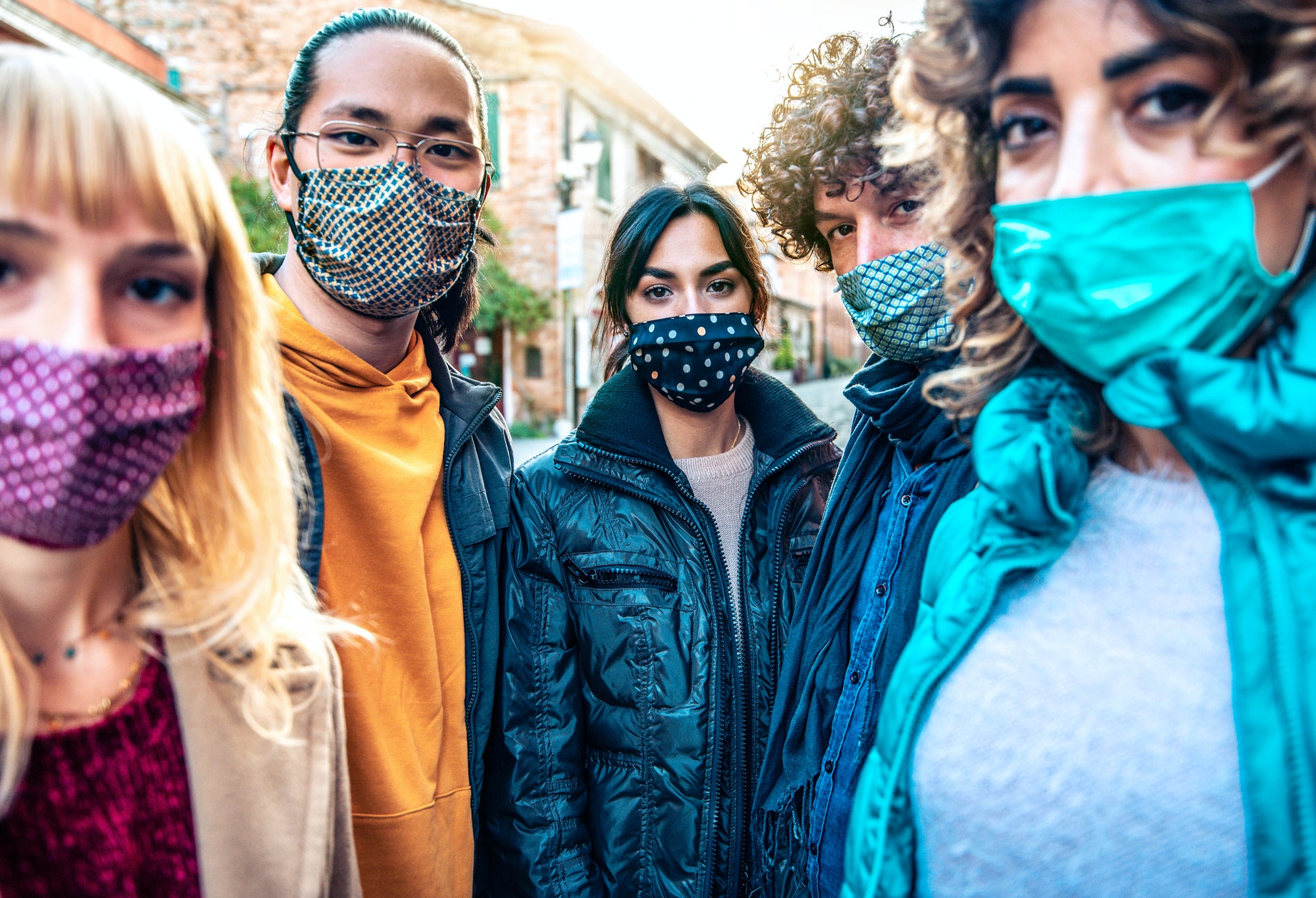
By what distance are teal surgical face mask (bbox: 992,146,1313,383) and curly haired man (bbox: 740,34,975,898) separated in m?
0.44

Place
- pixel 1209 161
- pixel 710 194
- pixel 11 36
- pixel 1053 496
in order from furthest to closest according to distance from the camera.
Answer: pixel 11 36 → pixel 710 194 → pixel 1053 496 → pixel 1209 161

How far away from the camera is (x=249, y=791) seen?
1313mm

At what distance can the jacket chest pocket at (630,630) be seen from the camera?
6.98 ft

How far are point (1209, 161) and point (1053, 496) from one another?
49 centimetres

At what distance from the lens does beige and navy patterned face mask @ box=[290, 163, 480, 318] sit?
198 centimetres

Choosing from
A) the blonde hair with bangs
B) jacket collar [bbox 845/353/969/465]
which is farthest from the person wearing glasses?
jacket collar [bbox 845/353/969/465]

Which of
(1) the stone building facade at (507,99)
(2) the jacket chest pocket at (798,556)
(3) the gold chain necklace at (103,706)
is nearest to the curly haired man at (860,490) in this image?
(2) the jacket chest pocket at (798,556)

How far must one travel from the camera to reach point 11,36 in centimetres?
1034

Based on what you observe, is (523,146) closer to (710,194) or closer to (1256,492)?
(710,194)

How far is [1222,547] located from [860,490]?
95 cm

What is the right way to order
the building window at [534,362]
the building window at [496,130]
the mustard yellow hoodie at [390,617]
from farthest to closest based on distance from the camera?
1. the building window at [534,362]
2. the building window at [496,130]
3. the mustard yellow hoodie at [390,617]

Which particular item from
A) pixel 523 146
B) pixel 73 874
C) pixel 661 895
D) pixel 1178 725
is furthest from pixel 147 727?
pixel 523 146

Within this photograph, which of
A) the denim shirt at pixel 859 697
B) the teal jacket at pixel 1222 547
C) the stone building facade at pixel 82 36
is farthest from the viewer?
the stone building facade at pixel 82 36

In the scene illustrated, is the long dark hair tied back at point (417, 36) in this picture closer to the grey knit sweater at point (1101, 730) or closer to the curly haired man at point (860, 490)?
the curly haired man at point (860, 490)
